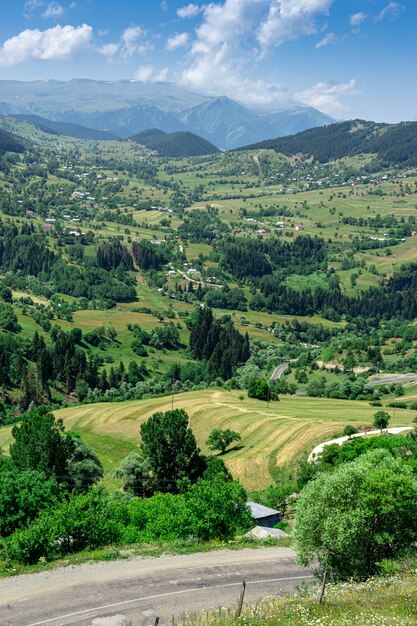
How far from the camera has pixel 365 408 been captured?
428 ft

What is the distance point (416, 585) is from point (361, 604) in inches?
147

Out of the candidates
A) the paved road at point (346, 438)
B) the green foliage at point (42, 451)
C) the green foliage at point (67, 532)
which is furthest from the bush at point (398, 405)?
the green foliage at point (67, 532)

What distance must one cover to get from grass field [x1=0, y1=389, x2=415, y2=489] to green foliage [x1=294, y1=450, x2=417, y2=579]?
52385 mm

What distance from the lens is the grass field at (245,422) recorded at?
94938 mm

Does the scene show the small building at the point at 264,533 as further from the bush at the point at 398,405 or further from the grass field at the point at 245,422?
the bush at the point at 398,405

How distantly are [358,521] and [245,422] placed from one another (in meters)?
79.8

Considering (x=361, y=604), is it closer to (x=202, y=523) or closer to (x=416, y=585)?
(x=416, y=585)

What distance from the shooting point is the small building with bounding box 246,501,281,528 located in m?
60.2

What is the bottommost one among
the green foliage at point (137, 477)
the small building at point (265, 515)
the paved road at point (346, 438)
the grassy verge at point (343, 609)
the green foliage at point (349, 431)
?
the green foliage at point (137, 477)

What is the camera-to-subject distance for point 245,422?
113m

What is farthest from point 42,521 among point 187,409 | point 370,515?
point 187,409

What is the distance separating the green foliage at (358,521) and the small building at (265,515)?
24454 mm

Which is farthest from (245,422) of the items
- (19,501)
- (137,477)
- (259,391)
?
(19,501)

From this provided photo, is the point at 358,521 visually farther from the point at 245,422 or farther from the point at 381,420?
the point at 245,422
